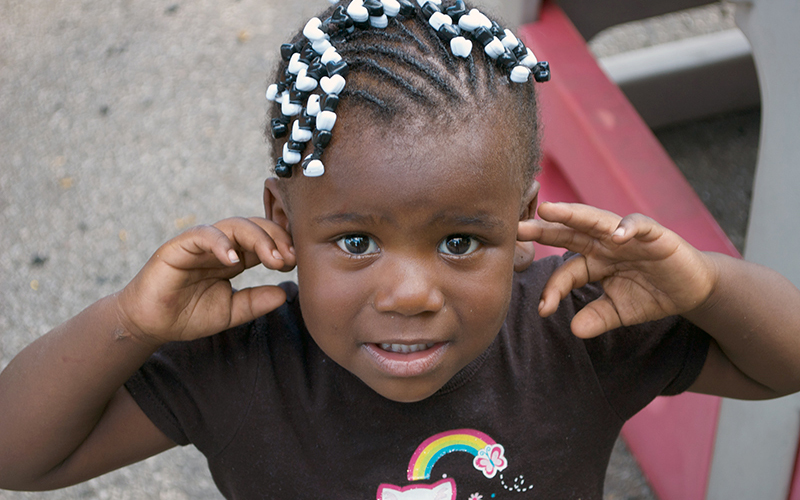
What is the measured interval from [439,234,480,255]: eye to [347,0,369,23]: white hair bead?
30 centimetres

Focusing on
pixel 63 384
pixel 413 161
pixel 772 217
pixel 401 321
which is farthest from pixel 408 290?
pixel 772 217

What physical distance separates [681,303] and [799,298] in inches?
8.7

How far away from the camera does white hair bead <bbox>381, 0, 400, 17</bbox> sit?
3.43 ft

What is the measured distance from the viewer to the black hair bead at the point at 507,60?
1.06 meters

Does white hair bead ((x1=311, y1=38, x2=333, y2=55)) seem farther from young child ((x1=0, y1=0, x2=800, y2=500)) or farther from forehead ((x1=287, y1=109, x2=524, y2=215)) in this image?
forehead ((x1=287, y1=109, x2=524, y2=215))

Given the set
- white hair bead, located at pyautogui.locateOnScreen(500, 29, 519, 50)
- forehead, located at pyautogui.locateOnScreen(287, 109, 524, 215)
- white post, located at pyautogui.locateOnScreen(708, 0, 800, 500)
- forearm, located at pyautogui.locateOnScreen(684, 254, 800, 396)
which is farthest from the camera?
white post, located at pyautogui.locateOnScreen(708, 0, 800, 500)

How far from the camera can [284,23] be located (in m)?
3.26

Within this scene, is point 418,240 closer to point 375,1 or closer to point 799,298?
point 375,1

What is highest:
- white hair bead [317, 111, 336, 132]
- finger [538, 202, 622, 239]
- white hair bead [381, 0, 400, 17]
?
white hair bead [381, 0, 400, 17]

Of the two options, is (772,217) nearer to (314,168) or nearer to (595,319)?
(595,319)

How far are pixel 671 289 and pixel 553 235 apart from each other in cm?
19

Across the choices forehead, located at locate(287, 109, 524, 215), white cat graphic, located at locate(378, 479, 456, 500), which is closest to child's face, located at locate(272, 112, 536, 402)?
forehead, located at locate(287, 109, 524, 215)

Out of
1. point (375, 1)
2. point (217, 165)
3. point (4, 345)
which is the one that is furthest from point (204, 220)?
point (375, 1)

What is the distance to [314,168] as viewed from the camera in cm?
100
